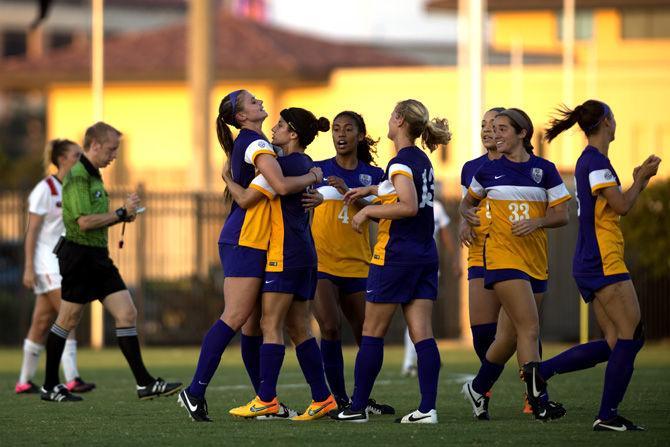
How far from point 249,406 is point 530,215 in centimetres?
239

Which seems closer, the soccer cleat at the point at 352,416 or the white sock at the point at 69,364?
the soccer cleat at the point at 352,416

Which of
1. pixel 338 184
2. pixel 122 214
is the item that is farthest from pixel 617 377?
pixel 122 214

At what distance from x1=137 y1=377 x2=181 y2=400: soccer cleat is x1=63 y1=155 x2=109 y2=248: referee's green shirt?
4.14ft

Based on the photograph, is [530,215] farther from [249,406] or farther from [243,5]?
[243,5]

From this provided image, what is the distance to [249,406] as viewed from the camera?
11.0 m

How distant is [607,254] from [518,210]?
91cm

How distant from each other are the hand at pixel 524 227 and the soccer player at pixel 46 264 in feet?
16.2

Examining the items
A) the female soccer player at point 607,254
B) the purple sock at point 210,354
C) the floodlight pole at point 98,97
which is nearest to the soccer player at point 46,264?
the purple sock at point 210,354

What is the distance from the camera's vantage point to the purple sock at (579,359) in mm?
11047

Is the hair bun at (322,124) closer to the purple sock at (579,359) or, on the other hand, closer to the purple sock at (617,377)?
the purple sock at (579,359)

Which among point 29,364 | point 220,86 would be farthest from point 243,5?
point 29,364

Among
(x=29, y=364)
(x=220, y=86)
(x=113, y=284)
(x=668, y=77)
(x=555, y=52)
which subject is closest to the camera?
(x=113, y=284)

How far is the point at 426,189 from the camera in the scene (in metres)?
10.7

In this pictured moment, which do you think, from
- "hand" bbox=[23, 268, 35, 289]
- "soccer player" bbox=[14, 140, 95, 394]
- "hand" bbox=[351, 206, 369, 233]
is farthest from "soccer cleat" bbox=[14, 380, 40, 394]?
"hand" bbox=[351, 206, 369, 233]
